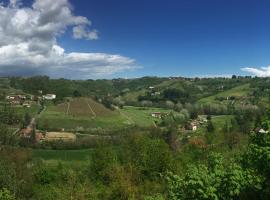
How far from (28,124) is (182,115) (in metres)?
65.8

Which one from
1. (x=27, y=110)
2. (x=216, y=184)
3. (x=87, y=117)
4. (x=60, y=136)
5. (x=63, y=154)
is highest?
(x=216, y=184)

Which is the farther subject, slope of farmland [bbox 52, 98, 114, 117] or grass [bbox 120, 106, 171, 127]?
slope of farmland [bbox 52, 98, 114, 117]

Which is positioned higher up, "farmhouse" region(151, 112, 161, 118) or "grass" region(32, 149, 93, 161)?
"farmhouse" region(151, 112, 161, 118)

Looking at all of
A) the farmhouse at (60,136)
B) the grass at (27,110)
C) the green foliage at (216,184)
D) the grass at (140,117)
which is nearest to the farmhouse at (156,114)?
the grass at (140,117)

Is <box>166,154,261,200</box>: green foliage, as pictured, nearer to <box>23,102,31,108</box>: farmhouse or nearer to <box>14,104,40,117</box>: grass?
<box>14,104,40,117</box>: grass

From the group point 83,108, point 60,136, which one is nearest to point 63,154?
point 60,136

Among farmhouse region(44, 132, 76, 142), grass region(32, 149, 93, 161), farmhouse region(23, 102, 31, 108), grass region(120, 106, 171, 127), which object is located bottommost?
grass region(32, 149, 93, 161)

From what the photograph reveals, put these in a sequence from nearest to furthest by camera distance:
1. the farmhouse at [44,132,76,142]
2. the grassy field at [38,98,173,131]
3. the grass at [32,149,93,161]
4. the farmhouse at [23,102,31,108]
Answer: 1. the grass at [32,149,93,161]
2. the farmhouse at [44,132,76,142]
3. the grassy field at [38,98,173,131]
4. the farmhouse at [23,102,31,108]

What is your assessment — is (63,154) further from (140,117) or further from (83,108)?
(140,117)

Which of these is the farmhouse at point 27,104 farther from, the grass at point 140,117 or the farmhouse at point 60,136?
the farmhouse at point 60,136

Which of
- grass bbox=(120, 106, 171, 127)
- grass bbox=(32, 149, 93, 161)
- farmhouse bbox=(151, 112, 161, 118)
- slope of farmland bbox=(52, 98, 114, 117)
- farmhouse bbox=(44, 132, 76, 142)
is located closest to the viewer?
grass bbox=(32, 149, 93, 161)

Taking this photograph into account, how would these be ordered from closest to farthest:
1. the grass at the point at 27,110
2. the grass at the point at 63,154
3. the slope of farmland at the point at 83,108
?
the grass at the point at 63,154
the grass at the point at 27,110
the slope of farmland at the point at 83,108

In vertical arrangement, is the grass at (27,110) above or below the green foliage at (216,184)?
below

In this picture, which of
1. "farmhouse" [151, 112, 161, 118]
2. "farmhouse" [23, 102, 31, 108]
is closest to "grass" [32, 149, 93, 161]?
"farmhouse" [151, 112, 161, 118]
